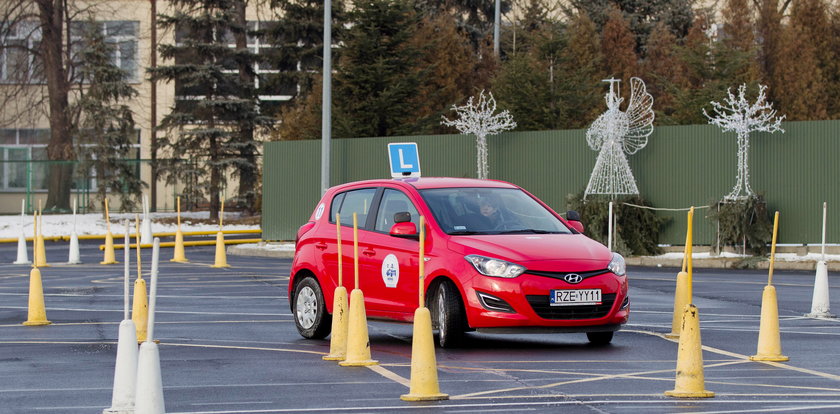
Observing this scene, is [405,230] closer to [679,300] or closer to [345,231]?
[345,231]

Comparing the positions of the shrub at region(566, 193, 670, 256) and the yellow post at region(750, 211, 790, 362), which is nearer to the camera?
the yellow post at region(750, 211, 790, 362)

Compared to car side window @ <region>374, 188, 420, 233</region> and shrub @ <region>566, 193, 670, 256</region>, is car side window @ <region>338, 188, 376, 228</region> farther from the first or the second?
shrub @ <region>566, 193, 670, 256</region>

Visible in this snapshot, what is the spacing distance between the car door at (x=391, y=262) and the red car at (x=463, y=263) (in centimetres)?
1

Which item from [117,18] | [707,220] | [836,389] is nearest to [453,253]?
[836,389]

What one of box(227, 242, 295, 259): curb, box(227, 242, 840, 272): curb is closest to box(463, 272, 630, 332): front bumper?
box(227, 242, 840, 272): curb

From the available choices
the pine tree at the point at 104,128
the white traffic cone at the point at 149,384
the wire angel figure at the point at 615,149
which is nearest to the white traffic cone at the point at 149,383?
the white traffic cone at the point at 149,384

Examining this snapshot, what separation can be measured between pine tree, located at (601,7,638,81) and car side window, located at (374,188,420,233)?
31905mm

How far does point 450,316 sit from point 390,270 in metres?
1.05

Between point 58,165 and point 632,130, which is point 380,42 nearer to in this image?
point 632,130

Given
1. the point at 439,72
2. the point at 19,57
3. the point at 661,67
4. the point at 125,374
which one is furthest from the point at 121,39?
the point at 125,374

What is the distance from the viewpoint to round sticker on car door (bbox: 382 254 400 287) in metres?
13.6

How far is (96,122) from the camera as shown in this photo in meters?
50.6

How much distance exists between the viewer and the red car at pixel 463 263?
41.5ft

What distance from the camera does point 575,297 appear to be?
1267 cm
